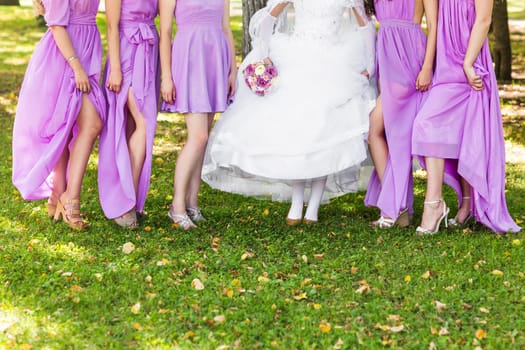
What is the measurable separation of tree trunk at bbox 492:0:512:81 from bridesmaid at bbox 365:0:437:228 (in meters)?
6.87

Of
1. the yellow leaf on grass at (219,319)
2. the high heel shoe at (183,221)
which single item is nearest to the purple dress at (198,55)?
the high heel shoe at (183,221)

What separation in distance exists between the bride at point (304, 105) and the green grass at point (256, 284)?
499mm

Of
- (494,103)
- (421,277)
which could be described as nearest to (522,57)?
(494,103)

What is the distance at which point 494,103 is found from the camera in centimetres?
574

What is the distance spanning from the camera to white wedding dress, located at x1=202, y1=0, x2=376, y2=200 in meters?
5.82

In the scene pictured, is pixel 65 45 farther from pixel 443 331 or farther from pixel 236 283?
pixel 443 331

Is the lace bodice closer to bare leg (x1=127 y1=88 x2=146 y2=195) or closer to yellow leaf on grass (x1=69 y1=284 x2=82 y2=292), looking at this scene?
bare leg (x1=127 y1=88 x2=146 y2=195)

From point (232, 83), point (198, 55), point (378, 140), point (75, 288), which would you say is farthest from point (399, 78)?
point (75, 288)

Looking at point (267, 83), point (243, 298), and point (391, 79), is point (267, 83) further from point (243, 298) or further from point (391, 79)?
point (243, 298)

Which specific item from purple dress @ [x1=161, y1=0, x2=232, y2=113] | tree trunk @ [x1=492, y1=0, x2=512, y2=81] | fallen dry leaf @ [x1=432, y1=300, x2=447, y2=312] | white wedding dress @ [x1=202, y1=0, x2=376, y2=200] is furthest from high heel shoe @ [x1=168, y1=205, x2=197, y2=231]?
tree trunk @ [x1=492, y1=0, x2=512, y2=81]

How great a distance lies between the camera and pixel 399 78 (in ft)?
19.2

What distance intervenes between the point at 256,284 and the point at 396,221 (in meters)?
1.60

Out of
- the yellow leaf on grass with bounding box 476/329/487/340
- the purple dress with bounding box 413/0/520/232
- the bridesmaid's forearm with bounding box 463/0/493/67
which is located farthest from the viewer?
the purple dress with bounding box 413/0/520/232

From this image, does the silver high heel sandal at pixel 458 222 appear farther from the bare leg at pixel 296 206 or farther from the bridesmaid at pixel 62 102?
the bridesmaid at pixel 62 102
